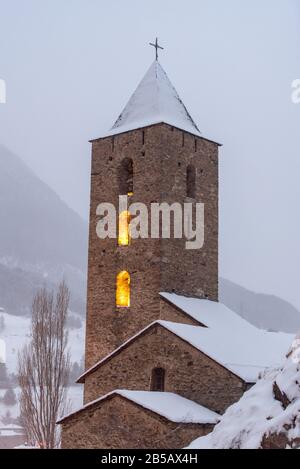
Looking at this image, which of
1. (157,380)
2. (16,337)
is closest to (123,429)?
(157,380)

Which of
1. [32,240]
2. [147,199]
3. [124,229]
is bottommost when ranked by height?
[124,229]

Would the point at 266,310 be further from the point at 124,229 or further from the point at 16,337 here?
the point at 124,229

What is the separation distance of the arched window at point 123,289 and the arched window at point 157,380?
4.48 meters

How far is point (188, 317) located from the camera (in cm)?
2158

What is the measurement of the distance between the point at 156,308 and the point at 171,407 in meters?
5.59

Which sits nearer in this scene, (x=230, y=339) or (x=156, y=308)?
(x=230, y=339)

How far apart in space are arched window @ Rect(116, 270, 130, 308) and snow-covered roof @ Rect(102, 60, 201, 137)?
446 cm

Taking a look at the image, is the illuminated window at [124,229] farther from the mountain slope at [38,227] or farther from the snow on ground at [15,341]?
the mountain slope at [38,227]

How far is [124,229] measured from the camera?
2389 cm

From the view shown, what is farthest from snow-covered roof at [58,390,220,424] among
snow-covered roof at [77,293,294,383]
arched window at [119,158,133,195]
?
arched window at [119,158,133,195]

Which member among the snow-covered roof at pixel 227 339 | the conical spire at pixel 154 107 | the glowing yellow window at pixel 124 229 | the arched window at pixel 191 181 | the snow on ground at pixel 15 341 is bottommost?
the snow on ground at pixel 15 341

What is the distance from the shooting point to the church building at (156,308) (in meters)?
17.4

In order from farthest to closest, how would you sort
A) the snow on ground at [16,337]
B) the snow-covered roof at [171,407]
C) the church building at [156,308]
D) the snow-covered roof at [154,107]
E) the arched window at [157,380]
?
the snow on ground at [16,337] → the snow-covered roof at [154,107] → the arched window at [157,380] → the church building at [156,308] → the snow-covered roof at [171,407]

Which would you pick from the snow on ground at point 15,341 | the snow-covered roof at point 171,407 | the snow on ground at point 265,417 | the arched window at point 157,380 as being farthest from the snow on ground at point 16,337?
the snow on ground at point 265,417
